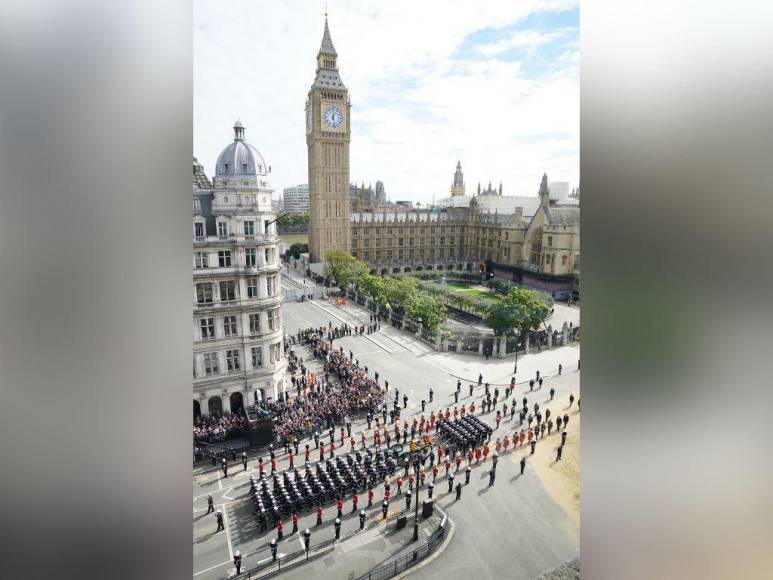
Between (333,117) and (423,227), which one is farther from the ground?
(333,117)

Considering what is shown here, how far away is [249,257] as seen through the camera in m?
25.0

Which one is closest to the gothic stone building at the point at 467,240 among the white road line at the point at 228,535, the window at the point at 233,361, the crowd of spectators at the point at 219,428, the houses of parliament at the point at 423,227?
the houses of parliament at the point at 423,227

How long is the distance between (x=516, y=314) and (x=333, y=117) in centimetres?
5305

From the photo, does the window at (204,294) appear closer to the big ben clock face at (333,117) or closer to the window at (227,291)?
the window at (227,291)

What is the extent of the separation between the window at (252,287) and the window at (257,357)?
284cm

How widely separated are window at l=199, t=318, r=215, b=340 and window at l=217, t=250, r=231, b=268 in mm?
2894

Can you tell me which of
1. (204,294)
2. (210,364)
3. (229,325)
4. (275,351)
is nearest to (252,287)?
(229,325)

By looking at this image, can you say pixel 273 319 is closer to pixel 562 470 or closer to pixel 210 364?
pixel 210 364

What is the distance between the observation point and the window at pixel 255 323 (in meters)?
25.5
